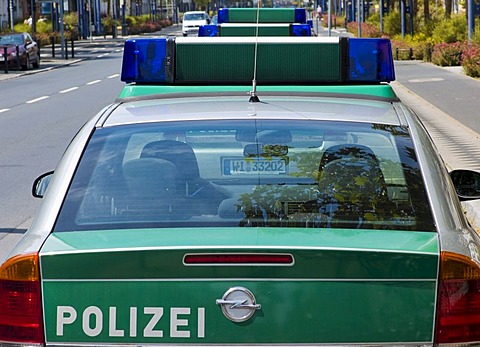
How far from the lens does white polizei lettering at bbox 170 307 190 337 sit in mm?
3381

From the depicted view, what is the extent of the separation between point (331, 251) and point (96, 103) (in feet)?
74.9

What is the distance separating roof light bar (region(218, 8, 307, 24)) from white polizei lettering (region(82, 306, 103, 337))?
1865 centimetres

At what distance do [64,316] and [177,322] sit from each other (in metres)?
0.35

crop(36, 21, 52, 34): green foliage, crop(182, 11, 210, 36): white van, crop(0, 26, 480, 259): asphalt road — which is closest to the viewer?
crop(0, 26, 480, 259): asphalt road

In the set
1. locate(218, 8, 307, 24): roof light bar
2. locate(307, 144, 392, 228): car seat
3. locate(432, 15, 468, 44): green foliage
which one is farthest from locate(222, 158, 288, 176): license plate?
locate(432, 15, 468, 44): green foliage

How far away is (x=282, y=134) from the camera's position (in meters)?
4.24

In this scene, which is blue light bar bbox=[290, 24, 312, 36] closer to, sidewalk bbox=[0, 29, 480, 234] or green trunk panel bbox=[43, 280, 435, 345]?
sidewalk bbox=[0, 29, 480, 234]

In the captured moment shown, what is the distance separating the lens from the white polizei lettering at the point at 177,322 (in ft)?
11.1

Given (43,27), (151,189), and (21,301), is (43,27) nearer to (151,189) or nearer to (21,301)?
(151,189)

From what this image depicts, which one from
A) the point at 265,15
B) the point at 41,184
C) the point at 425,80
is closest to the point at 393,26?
the point at 425,80

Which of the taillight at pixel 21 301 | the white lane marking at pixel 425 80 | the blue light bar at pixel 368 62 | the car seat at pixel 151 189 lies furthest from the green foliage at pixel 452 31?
the taillight at pixel 21 301

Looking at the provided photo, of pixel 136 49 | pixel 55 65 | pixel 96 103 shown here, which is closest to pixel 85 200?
pixel 136 49

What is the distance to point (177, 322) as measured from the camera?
3.38 meters

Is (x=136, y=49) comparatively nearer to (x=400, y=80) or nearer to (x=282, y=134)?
(x=282, y=134)
